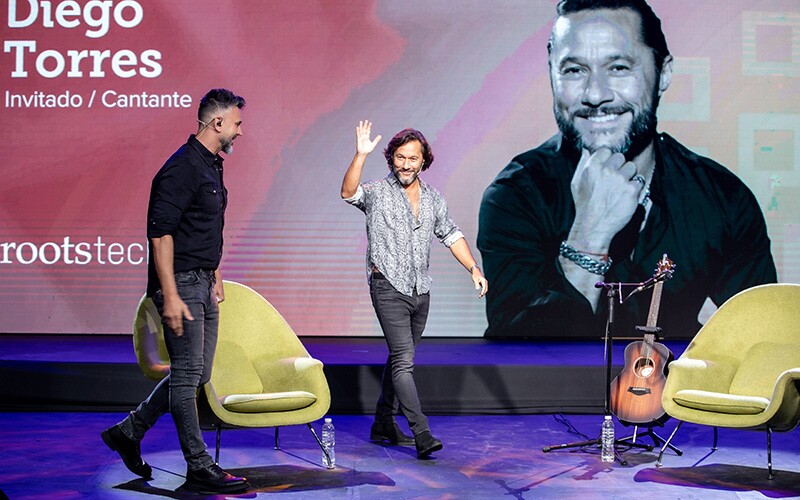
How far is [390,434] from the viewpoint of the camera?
4672 mm

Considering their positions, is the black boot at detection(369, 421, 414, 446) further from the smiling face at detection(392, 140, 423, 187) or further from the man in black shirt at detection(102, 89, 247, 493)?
the smiling face at detection(392, 140, 423, 187)

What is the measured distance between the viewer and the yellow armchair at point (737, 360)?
4.13 meters

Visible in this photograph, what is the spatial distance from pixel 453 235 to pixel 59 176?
363cm

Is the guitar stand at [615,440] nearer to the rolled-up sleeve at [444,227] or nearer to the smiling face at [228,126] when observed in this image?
the rolled-up sleeve at [444,227]

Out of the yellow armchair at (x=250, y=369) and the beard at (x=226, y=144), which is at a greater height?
the beard at (x=226, y=144)

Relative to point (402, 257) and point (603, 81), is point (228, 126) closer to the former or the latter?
point (402, 257)

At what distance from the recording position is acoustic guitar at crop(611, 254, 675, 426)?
4.62 meters

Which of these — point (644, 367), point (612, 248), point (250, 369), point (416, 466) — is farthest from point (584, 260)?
point (250, 369)

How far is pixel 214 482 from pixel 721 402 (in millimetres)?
2122

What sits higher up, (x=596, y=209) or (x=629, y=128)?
(x=629, y=128)

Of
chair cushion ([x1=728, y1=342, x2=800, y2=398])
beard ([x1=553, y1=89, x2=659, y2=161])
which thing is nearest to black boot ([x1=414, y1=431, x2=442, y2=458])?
chair cushion ([x1=728, y1=342, x2=800, y2=398])

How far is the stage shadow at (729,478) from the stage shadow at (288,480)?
115cm

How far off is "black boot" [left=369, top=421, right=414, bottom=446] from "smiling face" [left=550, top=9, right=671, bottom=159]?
3.14 m

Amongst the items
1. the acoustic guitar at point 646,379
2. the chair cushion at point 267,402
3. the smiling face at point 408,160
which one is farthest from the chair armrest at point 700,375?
the chair cushion at point 267,402
